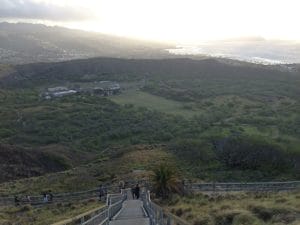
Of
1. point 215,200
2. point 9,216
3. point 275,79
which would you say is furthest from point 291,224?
point 275,79

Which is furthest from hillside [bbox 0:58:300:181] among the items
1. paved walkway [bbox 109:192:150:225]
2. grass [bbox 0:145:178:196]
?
paved walkway [bbox 109:192:150:225]

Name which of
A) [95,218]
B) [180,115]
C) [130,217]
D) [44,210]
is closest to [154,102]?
[180,115]

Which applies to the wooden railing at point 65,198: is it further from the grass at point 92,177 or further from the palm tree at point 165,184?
the grass at point 92,177

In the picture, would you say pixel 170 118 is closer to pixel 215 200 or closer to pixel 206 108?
pixel 206 108

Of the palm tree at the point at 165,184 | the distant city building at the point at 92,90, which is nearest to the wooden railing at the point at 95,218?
the palm tree at the point at 165,184

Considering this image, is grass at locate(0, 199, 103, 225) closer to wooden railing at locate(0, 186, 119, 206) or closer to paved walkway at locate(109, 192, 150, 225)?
wooden railing at locate(0, 186, 119, 206)

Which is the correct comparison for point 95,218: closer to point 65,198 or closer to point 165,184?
point 165,184

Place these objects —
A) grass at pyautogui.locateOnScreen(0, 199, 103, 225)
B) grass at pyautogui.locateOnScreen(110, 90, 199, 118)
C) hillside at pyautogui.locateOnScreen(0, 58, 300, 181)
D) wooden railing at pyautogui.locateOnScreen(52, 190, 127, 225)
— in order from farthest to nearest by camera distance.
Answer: grass at pyautogui.locateOnScreen(110, 90, 199, 118), hillside at pyautogui.locateOnScreen(0, 58, 300, 181), grass at pyautogui.locateOnScreen(0, 199, 103, 225), wooden railing at pyautogui.locateOnScreen(52, 190, 127, 225)
